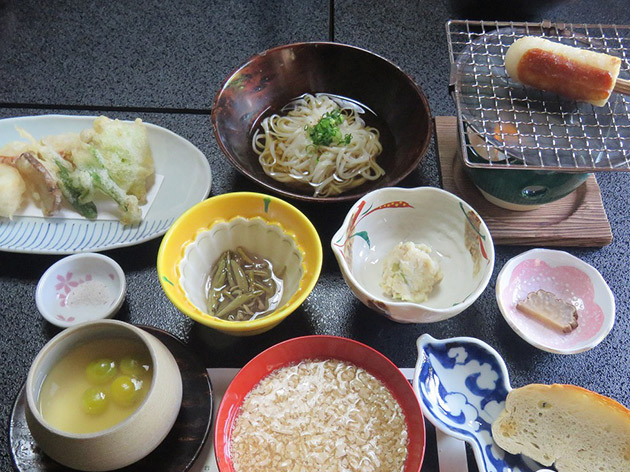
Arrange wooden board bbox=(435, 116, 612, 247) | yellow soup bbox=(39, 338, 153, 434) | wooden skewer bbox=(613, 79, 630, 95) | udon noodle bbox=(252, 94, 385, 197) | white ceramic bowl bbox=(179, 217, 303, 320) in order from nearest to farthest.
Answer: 1. yellow soup bbox=(39, 338, 153, 434)
2. white ceramic bowl bbox=(179, 217, 303, 320)
3. wooden skewer bbox=(613, 79, 630, 95)
4. wooden board bbox=(435, 116, 612, 247)
5. udon noodle bbox=(252, 94, 385, 197)

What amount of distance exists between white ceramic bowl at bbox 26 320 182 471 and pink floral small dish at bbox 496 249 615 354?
914 millimetres

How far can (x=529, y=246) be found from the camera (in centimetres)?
157

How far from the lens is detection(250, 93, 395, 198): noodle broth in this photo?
5.42 ft

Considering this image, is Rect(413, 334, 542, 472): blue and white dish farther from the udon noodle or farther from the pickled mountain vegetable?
the udon noodle

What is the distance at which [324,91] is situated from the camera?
6.12 ft

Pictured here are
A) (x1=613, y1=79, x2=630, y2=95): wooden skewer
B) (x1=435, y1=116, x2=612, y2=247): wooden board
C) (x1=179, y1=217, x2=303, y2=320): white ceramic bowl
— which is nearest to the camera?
(x1=179, y1=217, x2=303, y2=320): white ceramic bowl

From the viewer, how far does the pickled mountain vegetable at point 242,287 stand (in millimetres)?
1301

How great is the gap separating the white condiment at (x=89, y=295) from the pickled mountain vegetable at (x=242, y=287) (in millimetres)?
306

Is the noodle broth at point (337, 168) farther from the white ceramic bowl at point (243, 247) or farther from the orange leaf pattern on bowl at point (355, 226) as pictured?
the white ceramic bowl at point (243, 247)

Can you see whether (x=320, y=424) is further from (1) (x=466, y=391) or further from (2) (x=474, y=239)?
(2) (x=474, y=239)

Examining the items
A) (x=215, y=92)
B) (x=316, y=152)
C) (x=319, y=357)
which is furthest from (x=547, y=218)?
(x=215, y=92)

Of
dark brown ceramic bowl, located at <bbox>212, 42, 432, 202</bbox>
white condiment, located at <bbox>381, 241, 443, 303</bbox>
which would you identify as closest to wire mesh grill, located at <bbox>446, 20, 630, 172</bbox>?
dark brown ceramic bowl, located at <bbox>212, 42, 432, 202</bbox>

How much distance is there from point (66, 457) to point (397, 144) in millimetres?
1306

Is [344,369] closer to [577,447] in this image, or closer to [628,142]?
[577,447]
